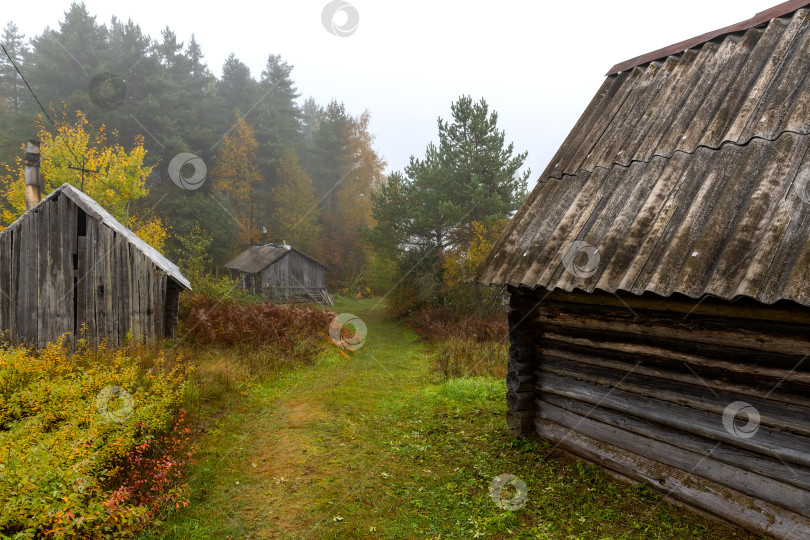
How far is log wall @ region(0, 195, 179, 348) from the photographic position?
33.6 ft

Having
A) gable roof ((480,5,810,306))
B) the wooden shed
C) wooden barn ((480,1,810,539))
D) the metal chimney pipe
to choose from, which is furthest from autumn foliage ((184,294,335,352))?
gable roof ((480,5,810,306))

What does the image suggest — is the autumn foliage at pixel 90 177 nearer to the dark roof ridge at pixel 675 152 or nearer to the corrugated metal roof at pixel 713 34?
the dark roof ridge at pixel 675 152

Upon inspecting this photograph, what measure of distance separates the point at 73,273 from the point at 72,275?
6 cm

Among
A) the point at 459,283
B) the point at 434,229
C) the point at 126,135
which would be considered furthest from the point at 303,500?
the point at 126,135

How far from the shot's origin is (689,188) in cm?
455

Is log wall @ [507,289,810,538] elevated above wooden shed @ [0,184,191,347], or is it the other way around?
log wall @ [507,289,810,538]

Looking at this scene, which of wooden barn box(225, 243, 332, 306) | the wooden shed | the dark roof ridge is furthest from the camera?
wooden barn box(225, 243, 332, 306)

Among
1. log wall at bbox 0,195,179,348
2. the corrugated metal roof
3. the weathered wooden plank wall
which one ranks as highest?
the corrugated metal roof

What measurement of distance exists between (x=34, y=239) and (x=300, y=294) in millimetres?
18832

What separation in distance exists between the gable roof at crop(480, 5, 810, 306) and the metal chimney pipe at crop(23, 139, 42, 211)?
524 inches

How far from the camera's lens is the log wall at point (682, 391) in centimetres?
375

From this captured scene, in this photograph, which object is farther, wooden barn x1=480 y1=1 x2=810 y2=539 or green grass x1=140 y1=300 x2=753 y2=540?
green grass x1=140 y1=300 x2=753 y2=540

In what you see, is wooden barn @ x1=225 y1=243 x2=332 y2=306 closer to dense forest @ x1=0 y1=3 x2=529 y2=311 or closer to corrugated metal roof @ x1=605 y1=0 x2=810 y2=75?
dense forest @ x1=0 y1=3 x2=529 y2=311

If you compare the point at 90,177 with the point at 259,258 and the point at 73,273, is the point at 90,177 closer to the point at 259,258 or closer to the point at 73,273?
the point at 259,258
